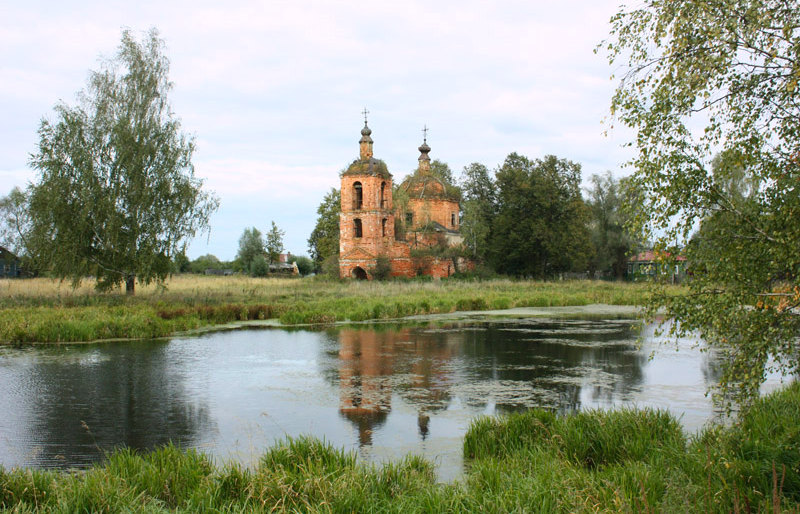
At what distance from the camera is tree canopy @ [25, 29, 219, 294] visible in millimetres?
26562

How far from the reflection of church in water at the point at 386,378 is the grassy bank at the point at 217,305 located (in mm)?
4061

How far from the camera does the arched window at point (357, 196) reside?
49719 mm

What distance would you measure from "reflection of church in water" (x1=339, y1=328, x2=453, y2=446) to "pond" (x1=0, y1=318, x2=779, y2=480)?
3 cm

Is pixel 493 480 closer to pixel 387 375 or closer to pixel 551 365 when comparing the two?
pixel 387 375

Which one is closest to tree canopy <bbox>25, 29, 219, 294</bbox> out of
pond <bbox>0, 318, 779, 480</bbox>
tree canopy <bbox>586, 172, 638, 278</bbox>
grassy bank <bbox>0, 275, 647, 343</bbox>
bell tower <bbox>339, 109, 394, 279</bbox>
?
grassy bank <bbox>0, 275, 647, 343</bbox>

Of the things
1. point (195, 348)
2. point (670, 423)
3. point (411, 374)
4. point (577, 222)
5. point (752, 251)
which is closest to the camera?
point (752, 251)

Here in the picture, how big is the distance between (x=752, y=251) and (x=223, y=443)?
19.6ft

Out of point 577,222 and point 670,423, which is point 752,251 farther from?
point 577,222

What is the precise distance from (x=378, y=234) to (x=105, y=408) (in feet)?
128

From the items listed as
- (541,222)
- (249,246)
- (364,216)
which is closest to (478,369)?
(364,216)

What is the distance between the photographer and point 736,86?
19.7 feet

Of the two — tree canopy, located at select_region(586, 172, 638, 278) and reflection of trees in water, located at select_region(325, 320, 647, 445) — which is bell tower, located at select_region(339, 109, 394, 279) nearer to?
tree canopy, located at select_region(586, 172, 638, 278)

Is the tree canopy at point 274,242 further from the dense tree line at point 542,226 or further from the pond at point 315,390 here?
the pond at point 315,390

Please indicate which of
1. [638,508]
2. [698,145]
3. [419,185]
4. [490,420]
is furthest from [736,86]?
[419,185]
